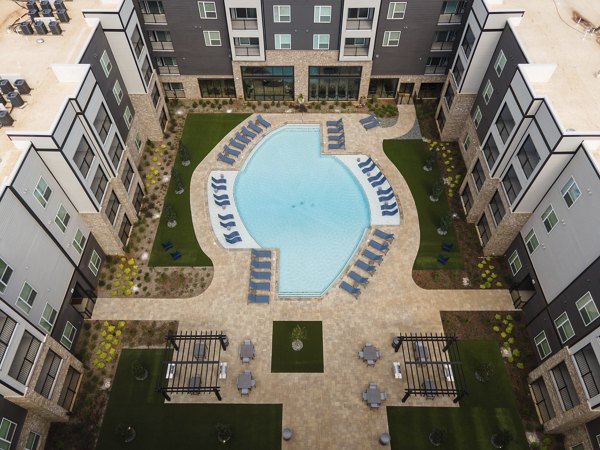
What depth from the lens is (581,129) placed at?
1102 inches

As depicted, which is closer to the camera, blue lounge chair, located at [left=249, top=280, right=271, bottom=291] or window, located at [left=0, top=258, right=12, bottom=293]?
window, located at [left=0, top=258, right=12, bottom=293]

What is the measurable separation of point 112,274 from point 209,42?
86.1 feet

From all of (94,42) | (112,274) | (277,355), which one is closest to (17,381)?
(112,274)

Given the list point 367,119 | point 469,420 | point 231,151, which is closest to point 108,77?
point 231,151

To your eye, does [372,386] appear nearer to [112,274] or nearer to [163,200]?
[112,274]

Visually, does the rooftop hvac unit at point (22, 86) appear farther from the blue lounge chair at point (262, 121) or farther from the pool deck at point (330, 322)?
the blue lounge chair at point (262, 121)

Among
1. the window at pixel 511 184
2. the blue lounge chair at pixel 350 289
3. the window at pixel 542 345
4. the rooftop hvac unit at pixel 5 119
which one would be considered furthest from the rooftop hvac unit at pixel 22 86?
the window at pixel 542 345

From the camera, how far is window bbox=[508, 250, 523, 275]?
34688 millimetres

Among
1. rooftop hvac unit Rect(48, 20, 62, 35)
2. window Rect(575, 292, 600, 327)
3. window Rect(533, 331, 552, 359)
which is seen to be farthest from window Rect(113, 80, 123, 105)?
window Rect(533, 331, 552, 359)

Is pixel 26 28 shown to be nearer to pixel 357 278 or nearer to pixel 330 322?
pixel 357 278

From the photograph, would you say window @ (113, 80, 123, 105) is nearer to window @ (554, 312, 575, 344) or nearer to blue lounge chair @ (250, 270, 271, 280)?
blue lounge chair @ (250, 270, 271, 280)

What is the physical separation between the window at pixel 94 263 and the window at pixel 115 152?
775 centimetres

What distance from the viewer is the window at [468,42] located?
38987 mm

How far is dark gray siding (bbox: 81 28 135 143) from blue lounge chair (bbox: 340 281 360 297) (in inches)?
951
